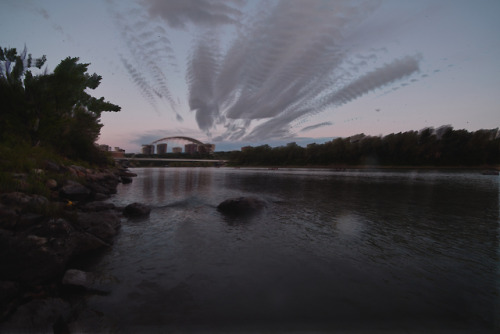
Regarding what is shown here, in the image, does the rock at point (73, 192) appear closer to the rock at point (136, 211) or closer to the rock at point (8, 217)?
the rock at point (136, 211)

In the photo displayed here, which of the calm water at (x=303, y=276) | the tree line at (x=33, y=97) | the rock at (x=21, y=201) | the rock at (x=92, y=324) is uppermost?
the tree line at (x=33, y=97)

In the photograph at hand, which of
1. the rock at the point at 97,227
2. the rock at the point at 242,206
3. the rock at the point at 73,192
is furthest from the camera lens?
the rock at the point at 73,192

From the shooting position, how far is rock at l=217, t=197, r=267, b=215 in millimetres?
15022

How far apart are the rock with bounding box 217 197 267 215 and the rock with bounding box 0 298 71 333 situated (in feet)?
34.4

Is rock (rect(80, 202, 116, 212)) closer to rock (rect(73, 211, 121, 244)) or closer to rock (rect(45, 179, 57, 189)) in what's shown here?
rock (rect(45, 179, 57, 189))

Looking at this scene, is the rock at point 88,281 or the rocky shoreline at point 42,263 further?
the rock at point 88,281

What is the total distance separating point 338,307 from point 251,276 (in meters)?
2.50

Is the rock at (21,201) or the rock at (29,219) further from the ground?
the rock at (21,201)

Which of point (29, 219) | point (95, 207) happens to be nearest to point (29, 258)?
point (29, 219)

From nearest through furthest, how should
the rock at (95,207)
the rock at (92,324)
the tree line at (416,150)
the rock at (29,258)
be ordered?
the rock at (92,324) → the rock at (29,258) → the rock at (95,207) → the tree line at (416,150)

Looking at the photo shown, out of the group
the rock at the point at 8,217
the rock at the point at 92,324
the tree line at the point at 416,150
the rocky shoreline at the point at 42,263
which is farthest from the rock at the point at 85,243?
the tree line at the point at 416,150

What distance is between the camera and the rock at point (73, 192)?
15159mm

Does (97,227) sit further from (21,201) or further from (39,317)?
(39,317)

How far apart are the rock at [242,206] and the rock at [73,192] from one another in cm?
1075
